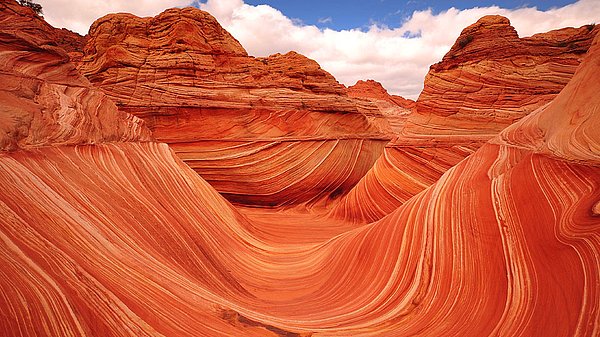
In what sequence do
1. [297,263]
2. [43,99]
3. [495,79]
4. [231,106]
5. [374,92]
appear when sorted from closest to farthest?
1. [43,99]
2. [297,263]
3. [495,79]
4. [231,106]
5. [374,92]

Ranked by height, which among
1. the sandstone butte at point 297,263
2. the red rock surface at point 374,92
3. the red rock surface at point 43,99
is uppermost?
the red rock surface at point 374,92

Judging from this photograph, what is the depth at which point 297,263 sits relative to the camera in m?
4.58

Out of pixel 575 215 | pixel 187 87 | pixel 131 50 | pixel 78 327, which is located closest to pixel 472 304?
pixel 575 215

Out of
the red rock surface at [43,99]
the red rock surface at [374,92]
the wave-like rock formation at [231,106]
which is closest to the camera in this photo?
the red rock surface at [43,99]

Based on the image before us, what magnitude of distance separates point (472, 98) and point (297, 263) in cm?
540

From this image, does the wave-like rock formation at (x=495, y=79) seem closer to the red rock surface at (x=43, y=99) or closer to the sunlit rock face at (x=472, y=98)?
the sunlit rock face at (x=472, y=98)

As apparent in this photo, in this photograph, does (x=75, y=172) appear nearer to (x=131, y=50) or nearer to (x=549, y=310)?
(x=549, y=310)

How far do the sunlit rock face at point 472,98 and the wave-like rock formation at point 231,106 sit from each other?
2220 millimetres

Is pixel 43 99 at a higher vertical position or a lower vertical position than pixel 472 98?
lower

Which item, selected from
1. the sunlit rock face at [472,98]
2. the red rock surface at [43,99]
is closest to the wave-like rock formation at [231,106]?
the sunlit rock face at [472,98]

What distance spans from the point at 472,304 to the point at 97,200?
10.4 ft

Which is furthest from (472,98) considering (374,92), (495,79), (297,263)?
(374,92)

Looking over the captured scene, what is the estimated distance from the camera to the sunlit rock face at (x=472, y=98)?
6.96 meters

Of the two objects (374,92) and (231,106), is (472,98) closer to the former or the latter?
(231,106)
